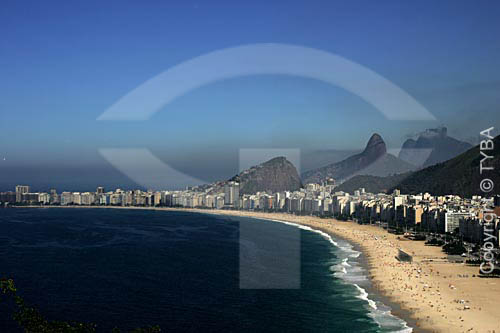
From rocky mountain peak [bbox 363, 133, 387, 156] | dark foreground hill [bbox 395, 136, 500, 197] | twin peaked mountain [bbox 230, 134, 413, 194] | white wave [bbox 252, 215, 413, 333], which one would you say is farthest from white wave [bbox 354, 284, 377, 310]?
rocky mountain peak [bbox 363, 133, 387, 156]

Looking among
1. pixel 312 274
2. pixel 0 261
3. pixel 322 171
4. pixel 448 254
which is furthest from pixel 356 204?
pixel 322 171

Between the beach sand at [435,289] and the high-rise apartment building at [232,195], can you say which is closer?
the beach sand at [435,289]

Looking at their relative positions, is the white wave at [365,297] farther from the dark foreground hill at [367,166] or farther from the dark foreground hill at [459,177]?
the dark foreground hill at [367,166]

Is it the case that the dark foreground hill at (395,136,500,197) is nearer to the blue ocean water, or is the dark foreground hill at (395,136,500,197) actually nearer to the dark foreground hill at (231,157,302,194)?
the dark foreground hill at (231,157,302,194)

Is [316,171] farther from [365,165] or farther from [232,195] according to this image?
[232,195]

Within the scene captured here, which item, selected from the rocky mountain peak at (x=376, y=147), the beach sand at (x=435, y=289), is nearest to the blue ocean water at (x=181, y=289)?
the beach sand at (x=435, y=289)

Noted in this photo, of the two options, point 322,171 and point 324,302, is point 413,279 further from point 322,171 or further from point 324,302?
point 322,171
